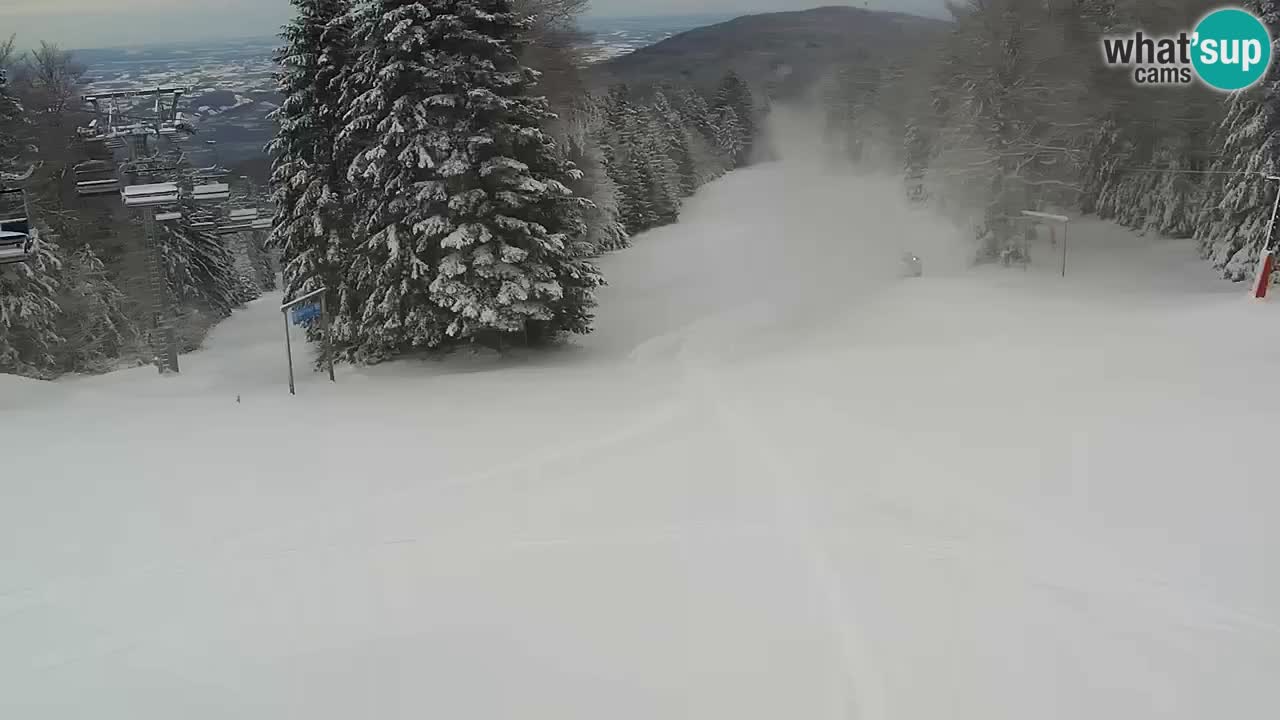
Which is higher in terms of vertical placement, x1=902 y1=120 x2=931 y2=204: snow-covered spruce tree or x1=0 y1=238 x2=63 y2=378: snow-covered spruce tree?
x1=902 y1=120 x2=931 y2=204: snow-covered spruce tree

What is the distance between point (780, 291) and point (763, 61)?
79.8 ft

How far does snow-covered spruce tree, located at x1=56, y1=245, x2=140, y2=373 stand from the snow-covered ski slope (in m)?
16.3

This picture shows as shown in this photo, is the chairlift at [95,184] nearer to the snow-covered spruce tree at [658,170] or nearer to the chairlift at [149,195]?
the chairlift at [149,195]

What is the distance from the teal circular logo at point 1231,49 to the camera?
2105 centimetres

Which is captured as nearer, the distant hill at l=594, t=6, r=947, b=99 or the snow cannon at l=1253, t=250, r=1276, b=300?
the snow cannon at l=1253, t=250, r=1276, b=300

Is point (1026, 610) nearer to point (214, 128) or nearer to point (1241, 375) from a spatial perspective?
point (1241, 375)

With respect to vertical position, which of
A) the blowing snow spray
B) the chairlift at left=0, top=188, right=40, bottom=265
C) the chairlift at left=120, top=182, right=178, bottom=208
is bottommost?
the chairlift at left=0, top=188, right=40, bottom=265

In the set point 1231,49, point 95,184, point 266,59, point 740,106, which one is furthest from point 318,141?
point 740,106

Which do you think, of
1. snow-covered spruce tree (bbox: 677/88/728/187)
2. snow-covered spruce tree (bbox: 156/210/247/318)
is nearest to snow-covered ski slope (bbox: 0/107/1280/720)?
snow-covered spruce tree (bbox: 156/210/247/318)

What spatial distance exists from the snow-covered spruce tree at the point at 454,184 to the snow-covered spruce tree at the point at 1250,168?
15.2m

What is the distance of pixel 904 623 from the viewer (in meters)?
5.16

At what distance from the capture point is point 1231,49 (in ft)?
72.2

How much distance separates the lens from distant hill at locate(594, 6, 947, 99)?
3328 cm

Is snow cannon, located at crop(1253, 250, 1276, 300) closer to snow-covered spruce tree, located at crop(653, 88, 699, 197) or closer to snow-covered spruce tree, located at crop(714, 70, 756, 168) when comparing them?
snow-covered spruce tree, located at crop(653, 88, 699, 197)
